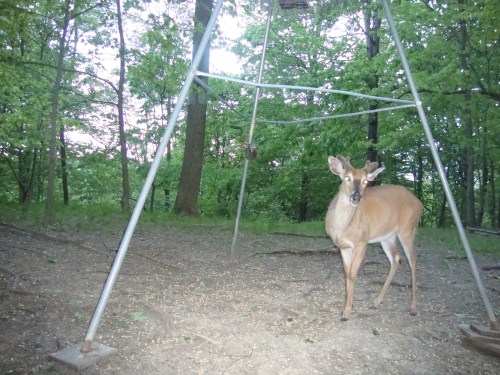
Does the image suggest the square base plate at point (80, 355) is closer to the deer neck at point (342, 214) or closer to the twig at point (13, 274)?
the twig at point (13, 274)

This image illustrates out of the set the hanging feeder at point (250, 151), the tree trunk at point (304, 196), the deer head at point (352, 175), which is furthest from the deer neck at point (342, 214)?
the tree trunk at point (304, 196)

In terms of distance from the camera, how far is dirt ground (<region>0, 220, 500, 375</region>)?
3.13 meters

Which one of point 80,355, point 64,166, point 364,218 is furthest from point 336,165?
point 64,166

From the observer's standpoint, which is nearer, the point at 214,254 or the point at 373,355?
the point at 373,355

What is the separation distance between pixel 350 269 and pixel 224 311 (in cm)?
146

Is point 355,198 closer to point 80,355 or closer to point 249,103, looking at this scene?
point 80,355

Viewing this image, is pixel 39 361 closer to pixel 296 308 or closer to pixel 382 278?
pixel 296 308

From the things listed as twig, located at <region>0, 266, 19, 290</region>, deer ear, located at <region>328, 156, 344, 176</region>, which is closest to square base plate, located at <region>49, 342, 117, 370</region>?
twig, located at <region>0, 266, 19, 290</region>

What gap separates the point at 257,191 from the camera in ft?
63.3

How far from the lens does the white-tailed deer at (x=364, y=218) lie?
434 centimetres

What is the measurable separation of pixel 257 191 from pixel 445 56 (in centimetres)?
1072

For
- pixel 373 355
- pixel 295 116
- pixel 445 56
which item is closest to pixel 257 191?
pixel 295 116

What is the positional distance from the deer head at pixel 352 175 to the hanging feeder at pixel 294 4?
1.95 meters

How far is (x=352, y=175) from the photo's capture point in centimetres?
430
